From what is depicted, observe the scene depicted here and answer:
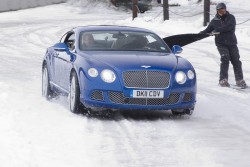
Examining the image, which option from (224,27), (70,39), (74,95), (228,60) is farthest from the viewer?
(228,60)

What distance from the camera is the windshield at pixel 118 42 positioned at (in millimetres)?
10750

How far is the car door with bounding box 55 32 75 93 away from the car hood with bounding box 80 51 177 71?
1.54ft

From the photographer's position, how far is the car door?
1057 cm

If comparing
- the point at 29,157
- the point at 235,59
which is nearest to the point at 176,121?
the point at 29,157

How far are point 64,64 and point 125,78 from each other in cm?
168

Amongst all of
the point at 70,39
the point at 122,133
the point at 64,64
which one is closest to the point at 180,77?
the point at 122,133

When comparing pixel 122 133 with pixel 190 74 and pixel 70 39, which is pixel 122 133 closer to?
pixel 190 74

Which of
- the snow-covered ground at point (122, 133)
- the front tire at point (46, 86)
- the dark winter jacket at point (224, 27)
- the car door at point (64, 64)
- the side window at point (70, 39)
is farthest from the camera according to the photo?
the dark winter jacket at point (224, 27)

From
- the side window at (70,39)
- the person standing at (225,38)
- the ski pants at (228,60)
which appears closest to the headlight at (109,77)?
the side window at (70,39)

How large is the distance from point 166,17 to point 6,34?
947 cm

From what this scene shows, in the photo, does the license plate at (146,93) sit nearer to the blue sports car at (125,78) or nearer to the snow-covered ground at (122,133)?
the blue sports car at (125,78)

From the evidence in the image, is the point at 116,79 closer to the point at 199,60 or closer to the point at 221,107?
the point at 221,107

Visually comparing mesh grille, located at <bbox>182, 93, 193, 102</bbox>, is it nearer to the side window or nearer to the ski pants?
the side window

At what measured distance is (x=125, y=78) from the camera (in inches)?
375
